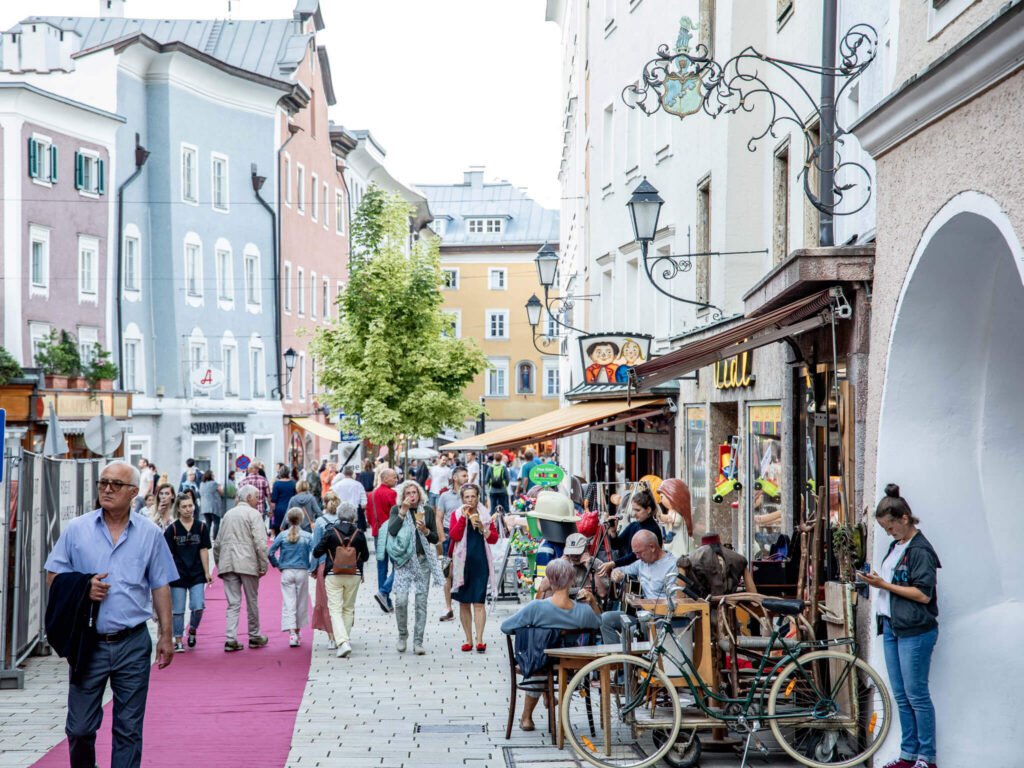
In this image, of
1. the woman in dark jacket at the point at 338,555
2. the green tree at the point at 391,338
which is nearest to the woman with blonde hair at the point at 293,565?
the woman in dark jacket at the point at 338,555

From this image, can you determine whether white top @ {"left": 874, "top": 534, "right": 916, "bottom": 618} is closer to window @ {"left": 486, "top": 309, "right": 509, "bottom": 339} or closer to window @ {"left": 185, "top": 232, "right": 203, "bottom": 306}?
window @ {"left": 185, "top": 232, "right": 203, "bottom": 306}

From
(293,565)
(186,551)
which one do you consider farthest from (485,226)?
(186,551)

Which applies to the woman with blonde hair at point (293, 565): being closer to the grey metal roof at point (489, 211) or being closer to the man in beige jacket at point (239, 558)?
the man in beige jacket at point (239, 558)

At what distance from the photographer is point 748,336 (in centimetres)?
1077

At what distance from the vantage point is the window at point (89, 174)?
3912 cm

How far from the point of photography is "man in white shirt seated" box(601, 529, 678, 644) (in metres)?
10.6

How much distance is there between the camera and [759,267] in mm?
16953

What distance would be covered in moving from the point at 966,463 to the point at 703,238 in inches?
421

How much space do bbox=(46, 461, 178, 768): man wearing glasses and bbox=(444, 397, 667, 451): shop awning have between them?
11.5 metres

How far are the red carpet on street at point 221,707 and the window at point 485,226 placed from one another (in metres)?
68.0

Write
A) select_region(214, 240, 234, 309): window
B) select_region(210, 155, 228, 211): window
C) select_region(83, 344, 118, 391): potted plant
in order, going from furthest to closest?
select_region(214, 240, 234, 309): window → select_region(210, 155, 228, 211): window → select_region(83, 344, 118, 391): potted plant

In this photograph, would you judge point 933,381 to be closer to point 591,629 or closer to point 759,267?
point 591,629

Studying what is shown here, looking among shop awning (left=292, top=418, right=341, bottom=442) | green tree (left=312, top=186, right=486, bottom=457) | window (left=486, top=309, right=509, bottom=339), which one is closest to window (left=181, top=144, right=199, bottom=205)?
green tree (left=312, top=186, right=486, bottom=457)

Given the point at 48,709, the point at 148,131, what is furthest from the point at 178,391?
the point at 48,709
